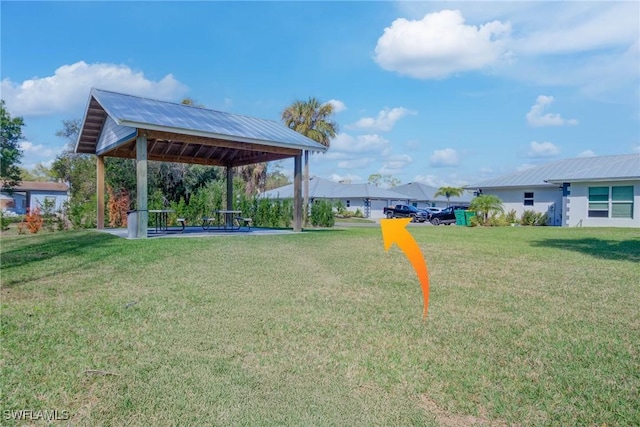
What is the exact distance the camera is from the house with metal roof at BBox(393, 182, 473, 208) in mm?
48406

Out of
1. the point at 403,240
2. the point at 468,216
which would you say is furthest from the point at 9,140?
the point at 403,240

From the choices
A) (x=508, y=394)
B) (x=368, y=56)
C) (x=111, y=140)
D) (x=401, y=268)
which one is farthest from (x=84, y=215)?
(x=508, y=394)

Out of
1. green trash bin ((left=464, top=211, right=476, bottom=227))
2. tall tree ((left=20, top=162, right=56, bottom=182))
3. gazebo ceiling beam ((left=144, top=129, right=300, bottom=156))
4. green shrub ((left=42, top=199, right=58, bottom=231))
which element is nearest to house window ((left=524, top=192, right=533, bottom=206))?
green trash bin ((left=464, top=211, right=476, bottom=227))

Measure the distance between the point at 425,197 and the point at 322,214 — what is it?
1136 inches

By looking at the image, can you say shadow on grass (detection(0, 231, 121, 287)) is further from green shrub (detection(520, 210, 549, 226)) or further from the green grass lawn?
green shrub (detection(520, 210, 549, 226))

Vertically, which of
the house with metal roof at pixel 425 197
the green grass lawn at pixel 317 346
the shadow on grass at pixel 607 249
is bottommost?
the green grass lawn at pixel 317 346

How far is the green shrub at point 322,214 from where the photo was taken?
73.0 feet

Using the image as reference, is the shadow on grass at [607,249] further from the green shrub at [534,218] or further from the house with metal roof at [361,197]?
the house with metal roof at [361,197]

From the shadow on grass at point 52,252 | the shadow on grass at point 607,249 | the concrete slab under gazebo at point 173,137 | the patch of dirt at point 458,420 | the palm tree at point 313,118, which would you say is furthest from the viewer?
the palm tree at point 313,118

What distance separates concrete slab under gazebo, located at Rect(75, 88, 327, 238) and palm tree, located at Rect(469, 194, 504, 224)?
13404 mm

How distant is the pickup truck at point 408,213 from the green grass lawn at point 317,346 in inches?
1021

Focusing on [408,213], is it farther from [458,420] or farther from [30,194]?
[30,194]

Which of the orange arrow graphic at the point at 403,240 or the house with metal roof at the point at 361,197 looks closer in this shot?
the orange arrow graphic at the point at 403,240

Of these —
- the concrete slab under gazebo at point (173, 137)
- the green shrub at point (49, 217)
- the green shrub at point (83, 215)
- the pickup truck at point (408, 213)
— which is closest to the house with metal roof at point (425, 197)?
the pickup truck at point (408, 213)
